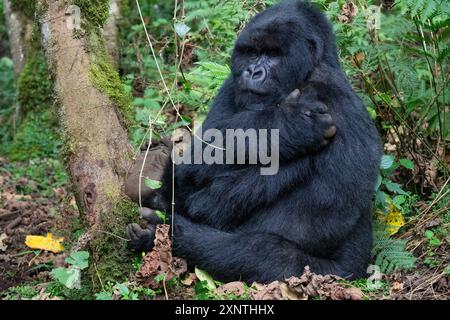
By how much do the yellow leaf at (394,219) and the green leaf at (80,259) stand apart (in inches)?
97.0

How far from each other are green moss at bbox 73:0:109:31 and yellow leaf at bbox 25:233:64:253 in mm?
1832

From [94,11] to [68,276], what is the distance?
75.1 inches

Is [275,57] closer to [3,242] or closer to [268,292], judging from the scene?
[268,292]

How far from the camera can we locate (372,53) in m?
6.34

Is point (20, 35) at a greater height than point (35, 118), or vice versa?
point (20, 35)

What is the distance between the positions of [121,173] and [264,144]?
3.17ft

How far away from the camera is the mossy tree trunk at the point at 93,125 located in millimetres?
4434

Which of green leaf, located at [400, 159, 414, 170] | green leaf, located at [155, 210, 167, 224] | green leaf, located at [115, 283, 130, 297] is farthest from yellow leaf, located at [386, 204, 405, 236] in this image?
green leaf, located at [115, 283, 130, 297]

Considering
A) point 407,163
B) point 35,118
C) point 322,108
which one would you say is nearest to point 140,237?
point 322,108

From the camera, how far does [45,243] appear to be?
18.6 ft

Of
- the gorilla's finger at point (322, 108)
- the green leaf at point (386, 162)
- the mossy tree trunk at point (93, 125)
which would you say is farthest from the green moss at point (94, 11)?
the green leaf at point (386, 162)

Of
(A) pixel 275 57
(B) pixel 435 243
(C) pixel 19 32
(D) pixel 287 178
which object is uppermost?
(C) pixel 19 32

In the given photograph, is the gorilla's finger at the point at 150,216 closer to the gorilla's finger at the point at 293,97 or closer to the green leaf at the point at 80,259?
the green leaf at the point at 80,259

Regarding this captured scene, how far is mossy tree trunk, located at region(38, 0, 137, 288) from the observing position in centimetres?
443
